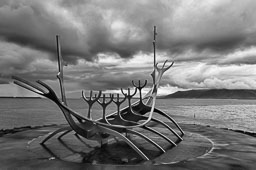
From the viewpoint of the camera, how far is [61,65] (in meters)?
13.1

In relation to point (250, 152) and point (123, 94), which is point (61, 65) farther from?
point (250, 152)

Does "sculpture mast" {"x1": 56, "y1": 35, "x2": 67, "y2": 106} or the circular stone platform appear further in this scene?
"sculpture mast" {"x1": 56, "y1": 35, "x2": 67, "y2": 106}

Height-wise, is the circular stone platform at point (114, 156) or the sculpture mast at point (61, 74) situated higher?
the sculpture mast at point (61, 74)

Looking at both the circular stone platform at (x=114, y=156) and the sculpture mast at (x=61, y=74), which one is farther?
the sculpture mast at (x=61, y=74)

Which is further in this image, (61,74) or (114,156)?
(61,74)

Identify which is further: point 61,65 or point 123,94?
point 123,94

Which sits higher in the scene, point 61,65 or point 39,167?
point 61,65

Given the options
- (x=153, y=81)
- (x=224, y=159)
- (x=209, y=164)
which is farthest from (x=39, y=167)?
(x=153, y=81)

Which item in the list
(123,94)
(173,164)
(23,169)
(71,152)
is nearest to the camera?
(23,169)

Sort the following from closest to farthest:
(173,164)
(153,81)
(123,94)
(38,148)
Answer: (173,164)
(38,148)
(123,94)
(153,81)

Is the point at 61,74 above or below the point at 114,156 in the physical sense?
above

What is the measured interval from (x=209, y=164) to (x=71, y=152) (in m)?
7.43

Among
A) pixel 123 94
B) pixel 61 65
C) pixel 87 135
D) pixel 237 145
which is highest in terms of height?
pixel 61 65

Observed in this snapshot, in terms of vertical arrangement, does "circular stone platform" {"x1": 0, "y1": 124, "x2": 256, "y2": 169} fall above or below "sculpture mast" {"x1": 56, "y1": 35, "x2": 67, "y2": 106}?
below
